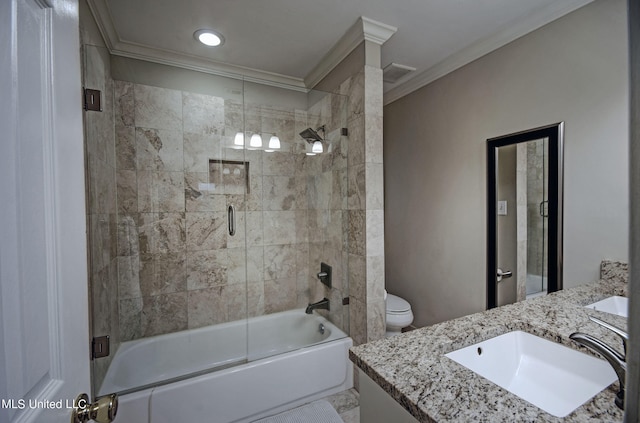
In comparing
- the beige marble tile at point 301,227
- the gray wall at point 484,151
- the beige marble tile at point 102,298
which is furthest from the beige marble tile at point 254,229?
the gray wall at point 484,151

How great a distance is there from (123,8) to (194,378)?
7.47ft

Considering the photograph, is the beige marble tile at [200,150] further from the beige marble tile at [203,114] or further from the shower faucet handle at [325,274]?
the shower faucet handle at [325,274]

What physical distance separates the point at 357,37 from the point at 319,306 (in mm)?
2131

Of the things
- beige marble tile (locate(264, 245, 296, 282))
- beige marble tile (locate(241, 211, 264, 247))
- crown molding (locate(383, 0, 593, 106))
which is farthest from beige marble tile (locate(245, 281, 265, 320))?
crown molding (locate(383, 0, 593, 106))

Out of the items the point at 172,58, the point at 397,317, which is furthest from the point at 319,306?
the point at 172,58

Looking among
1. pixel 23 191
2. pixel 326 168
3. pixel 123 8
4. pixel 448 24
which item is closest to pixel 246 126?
Answer: pixel 326 168

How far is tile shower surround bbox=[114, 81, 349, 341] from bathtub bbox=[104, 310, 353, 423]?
14 centimetres

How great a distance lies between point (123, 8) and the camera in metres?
1.70

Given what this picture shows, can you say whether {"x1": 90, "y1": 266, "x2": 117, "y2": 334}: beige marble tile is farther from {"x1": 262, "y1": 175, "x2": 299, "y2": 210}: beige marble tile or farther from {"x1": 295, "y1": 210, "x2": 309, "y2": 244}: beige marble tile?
{"x1": 295, "y1": 210, "x2": 309, "y2": 244}: beige marble tile

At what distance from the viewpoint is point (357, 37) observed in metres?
1.93

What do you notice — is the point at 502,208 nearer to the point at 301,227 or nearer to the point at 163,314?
the point at 301,227

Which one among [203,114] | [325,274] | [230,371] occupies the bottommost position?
[230,371]

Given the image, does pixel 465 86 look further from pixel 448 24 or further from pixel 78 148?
pixel 78 148

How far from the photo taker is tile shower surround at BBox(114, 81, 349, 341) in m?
2.10
